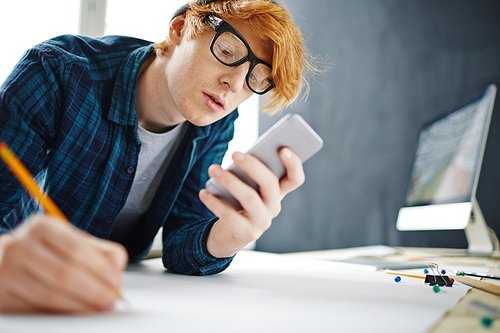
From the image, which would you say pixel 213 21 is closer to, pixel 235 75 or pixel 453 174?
pixel 235 75

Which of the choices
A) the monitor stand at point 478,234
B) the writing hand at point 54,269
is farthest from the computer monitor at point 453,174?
the writing hand at point 54,269

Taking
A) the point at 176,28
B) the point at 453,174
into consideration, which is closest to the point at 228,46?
the point at 176,28

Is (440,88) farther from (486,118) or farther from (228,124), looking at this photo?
(228,124)

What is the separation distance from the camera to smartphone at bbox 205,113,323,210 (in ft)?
1.53

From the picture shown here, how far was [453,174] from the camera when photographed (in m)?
1.14

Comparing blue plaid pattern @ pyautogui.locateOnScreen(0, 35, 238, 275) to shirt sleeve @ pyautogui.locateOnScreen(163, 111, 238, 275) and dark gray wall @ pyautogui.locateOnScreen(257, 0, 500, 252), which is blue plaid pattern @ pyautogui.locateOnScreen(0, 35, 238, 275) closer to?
shirt sleeve @ pyautogui.locateOnScreen(163, 111, 238, 275)

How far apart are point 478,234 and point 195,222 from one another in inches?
41.0

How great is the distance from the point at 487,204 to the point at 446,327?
1.30 metres

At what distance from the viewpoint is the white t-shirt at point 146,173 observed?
3.18 ft

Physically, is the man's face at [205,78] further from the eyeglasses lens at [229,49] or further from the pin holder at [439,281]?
the pin holder at [439,281]

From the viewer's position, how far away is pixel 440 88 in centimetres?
155

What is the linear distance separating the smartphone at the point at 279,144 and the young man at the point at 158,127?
19mm

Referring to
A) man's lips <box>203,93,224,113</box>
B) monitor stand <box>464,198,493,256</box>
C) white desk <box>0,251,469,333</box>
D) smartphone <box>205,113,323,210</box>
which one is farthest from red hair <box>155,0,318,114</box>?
monitor stand <box>464,198,493,256</box>

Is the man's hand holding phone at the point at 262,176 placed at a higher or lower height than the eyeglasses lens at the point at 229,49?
lower
